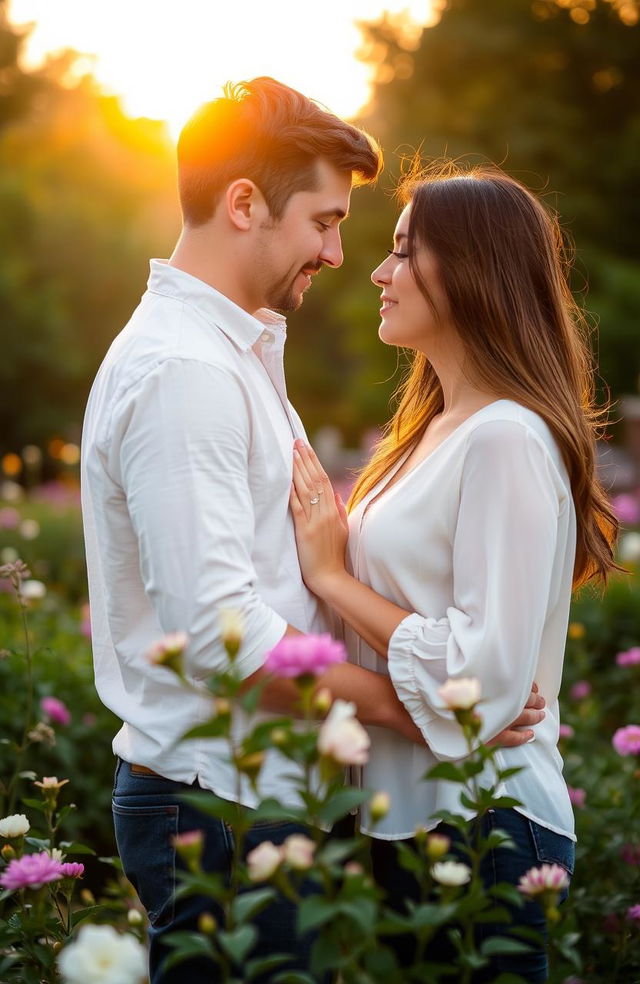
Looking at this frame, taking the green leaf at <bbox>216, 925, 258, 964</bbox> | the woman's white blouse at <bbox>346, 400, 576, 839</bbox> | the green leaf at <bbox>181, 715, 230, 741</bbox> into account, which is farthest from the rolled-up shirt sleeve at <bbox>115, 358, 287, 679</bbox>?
the green leaf at <bbox>216, 925, 258, 964</bbox>

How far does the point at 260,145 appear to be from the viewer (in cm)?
211

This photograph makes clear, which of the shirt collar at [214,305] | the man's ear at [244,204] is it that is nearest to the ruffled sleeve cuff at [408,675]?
the shirt collar at [214,305]

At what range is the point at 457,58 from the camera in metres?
22.1

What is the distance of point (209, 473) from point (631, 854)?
69.6 inches

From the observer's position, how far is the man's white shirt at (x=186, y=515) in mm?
1719

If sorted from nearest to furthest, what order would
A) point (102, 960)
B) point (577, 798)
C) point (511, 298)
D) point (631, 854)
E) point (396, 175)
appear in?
1. point (102, 960)
2. point (511, 298)
3. point (631, 854)
4. point (577, 798)
5. point (396, 175)

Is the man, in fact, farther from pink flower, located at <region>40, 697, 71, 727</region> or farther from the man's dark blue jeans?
pink flower, located at <region>40, 697, 71, 727</region>

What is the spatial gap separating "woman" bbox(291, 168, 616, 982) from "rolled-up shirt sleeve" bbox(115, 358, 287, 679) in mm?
317

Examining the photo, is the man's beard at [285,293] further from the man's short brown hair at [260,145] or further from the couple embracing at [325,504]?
the man's short brown hair at [260,145]

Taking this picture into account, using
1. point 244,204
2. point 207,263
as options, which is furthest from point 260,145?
point 207,263

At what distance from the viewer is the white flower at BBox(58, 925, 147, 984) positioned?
1.08 metres

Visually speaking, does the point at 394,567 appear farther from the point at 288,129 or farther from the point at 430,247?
the point at 288,129

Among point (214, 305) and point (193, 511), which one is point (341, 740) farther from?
point (214, 305)

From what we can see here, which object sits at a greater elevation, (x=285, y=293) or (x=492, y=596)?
(x=285, y=293)
